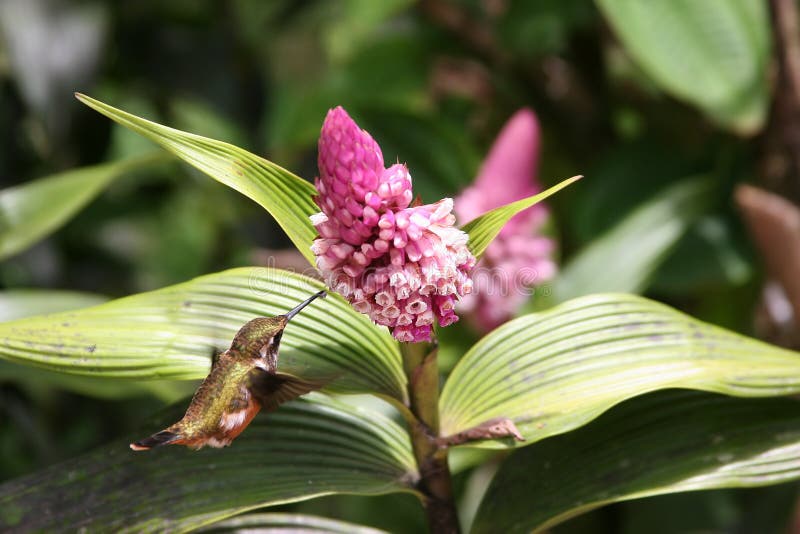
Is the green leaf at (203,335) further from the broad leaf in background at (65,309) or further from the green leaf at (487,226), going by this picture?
the broad leaf in background at (65,309)

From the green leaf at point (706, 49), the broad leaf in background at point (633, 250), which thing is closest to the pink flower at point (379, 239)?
the broad leaf in background at point (633, 250)

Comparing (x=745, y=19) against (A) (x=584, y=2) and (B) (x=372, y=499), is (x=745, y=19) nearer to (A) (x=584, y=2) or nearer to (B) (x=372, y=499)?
(A) (x=584, y=2)

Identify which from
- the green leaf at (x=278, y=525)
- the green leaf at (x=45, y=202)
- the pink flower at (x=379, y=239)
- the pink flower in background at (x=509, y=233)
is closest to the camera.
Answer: the pink flower at (x=379, y=239)

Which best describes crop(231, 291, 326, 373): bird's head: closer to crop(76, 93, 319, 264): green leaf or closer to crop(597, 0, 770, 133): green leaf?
crop(76, 93, 319, 264): green leaf

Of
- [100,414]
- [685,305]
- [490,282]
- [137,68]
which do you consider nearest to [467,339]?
[490,282]

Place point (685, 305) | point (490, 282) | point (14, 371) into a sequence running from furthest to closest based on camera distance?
point (685, 305) < point (490, 282) < point (14, 371)

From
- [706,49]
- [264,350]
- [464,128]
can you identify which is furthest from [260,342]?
[464,128]

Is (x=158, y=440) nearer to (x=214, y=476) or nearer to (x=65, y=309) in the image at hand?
(x=214, y=476)
